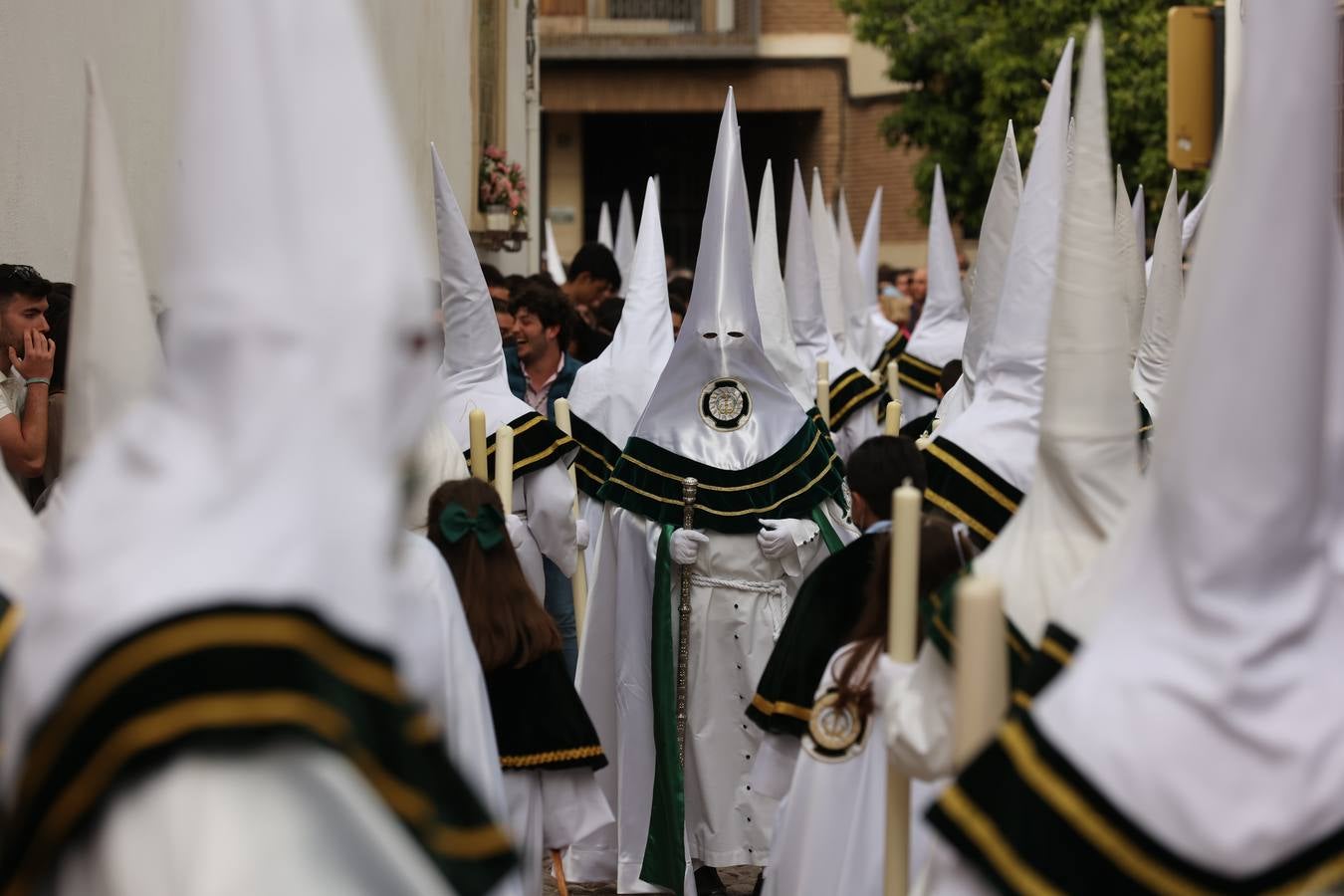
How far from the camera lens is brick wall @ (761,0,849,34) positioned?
3075cm

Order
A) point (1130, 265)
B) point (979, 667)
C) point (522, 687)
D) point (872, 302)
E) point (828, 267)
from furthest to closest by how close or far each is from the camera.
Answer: point (872, 302) → point (828, 267) → point (1130, 265) → point (522, 687) → point (979, 667)

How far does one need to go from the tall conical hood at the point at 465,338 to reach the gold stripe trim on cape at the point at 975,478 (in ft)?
7.57

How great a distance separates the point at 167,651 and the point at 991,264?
18.8 feet

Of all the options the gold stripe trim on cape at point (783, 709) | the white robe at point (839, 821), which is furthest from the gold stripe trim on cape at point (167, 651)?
the gold stripe trim on cape at point (783, 709)

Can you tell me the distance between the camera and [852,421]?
34.2ft

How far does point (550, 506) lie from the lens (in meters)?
7.21

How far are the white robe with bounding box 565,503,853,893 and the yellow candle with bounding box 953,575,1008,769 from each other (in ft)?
12.4

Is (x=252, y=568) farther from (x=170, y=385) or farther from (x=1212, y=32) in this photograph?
(x=1212, y=32)

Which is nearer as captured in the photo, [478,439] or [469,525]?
[469,525]

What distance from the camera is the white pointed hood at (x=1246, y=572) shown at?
248cm

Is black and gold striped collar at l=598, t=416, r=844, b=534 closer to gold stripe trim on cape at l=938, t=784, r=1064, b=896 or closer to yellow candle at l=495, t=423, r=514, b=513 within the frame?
yellow candle at l=495, t=423, r=514, b=513

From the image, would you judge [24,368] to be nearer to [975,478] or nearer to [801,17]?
[975,478]

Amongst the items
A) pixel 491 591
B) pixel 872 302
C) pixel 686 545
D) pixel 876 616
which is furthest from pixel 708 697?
pixel 872 302

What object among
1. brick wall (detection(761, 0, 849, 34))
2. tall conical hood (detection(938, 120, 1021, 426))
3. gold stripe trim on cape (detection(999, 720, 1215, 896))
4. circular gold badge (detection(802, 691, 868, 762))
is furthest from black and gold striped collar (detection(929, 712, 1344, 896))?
brick wall (detection(761, 0, 849, 34))
